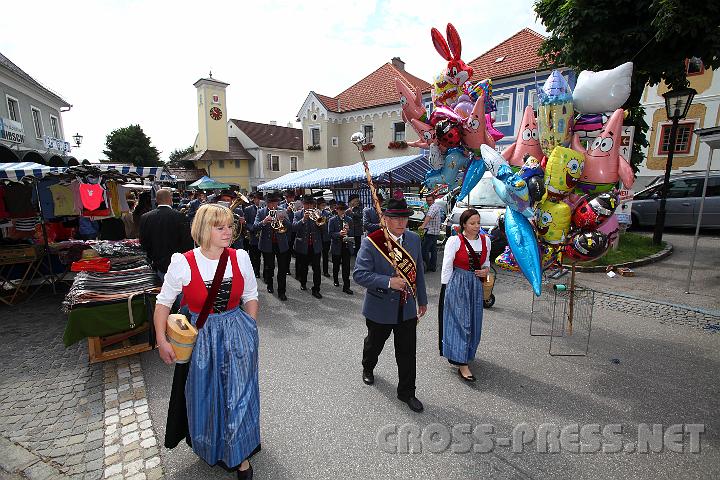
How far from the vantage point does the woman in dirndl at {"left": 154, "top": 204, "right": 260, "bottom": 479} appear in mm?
2383

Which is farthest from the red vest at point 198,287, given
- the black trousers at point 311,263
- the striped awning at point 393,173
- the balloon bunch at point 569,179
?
the striped awning at point 393,173

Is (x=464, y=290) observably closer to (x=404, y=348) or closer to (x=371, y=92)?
(x=404, y=348)

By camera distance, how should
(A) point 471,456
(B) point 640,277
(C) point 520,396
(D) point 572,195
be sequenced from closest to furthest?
(A) point 471,456 → (C) point 520,396 → (D) point 572,195 → (B) point 640,277

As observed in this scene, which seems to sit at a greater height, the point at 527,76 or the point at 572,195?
the point at 527,76

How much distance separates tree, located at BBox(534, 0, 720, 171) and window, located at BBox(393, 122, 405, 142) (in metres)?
13.6

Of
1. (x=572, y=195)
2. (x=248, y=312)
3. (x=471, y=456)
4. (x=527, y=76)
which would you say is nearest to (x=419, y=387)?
(x=471, y=456)

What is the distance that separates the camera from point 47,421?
3.31 m

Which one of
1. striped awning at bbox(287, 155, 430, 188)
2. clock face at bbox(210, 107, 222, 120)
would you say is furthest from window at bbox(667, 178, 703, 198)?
clock face at bbox(210, 107, 222, 120)

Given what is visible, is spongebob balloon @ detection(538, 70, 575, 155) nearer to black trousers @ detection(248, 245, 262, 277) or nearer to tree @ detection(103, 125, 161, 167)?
black trousers @ detection(248, 245, 262, 277)

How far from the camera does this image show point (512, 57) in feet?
60.0

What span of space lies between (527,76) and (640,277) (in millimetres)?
12442

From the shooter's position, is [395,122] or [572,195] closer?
[572,195]

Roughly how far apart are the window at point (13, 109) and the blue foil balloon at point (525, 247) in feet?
65.2

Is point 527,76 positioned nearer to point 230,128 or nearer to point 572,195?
point 572,195
